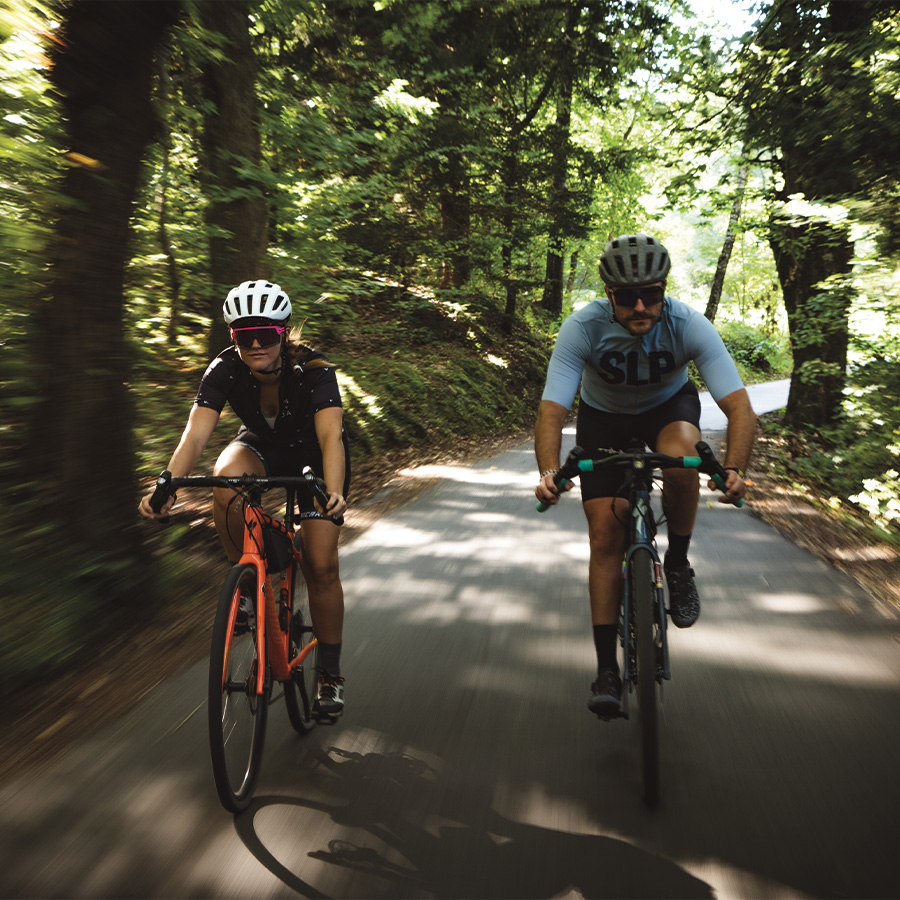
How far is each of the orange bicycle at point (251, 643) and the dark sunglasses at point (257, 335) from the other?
0.71m

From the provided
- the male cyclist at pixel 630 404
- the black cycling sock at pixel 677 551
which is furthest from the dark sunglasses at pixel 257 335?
the black cycling sock at pixel 677 551

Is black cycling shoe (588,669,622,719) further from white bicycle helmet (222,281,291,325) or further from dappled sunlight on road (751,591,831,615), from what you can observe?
white bicycle helmet (222,281,291,325)

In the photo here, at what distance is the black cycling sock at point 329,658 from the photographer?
369 cm

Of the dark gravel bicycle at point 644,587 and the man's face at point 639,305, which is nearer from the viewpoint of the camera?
the dark gravel bicycle at point 644,587

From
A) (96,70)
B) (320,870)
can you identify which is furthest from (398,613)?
(96,70)

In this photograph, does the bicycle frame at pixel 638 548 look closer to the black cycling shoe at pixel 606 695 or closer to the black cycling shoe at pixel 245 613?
the black cycling shoe at pixel 606 695

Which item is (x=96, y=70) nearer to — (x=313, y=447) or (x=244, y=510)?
(x=313, y=447)

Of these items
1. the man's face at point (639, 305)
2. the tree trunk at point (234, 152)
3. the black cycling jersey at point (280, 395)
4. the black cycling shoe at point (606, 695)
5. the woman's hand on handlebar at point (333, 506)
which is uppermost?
the tree trunk at point (234, 152)

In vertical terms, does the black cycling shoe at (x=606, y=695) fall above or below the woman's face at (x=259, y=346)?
below

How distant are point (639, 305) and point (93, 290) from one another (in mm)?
3600

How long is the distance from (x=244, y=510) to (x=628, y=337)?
2.12 meters

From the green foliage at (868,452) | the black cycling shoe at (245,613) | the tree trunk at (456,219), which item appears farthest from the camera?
the tree trunk at (456,219)

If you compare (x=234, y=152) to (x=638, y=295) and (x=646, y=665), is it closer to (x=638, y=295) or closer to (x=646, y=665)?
(x=638, y=295)

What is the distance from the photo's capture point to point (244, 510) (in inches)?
130
